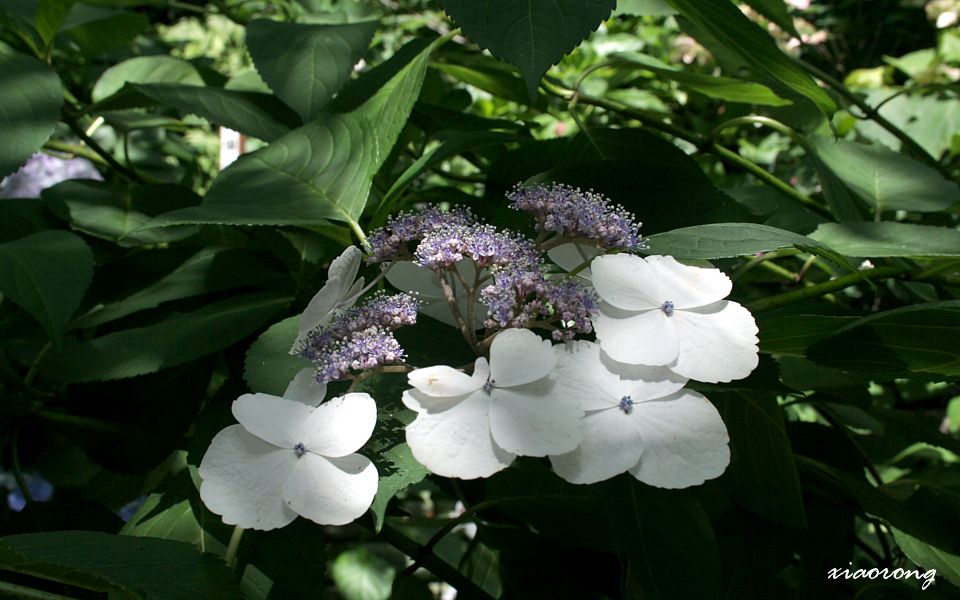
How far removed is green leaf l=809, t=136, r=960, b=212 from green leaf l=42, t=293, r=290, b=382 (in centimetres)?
67

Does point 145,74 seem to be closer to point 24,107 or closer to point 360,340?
point 24,107

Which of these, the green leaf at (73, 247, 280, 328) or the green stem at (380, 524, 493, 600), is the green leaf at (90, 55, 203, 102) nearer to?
the green leaf at (73, 247, 280, 328)

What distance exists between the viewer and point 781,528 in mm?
836

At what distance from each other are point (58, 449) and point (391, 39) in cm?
318

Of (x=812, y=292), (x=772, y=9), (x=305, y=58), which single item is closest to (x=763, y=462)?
(x=812, y=292)

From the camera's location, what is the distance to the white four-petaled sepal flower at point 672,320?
489mm

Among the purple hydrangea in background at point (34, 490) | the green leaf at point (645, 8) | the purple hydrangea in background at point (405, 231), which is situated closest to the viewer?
the purple hydrangea in background at point (405, 231)

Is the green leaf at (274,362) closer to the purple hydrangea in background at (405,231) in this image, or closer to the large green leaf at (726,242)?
the purple hydrangea in background at (405,231)

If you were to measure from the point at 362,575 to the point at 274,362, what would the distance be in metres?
1.80

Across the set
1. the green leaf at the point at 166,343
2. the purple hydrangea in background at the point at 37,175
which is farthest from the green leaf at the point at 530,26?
the purple hydrangea in background at the point at 37,175

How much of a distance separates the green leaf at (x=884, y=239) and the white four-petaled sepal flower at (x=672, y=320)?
0.23 m

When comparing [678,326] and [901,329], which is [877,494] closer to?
[901,329]

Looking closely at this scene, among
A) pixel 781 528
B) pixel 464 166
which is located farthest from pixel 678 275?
pixel 464 166

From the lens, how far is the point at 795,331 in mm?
622
